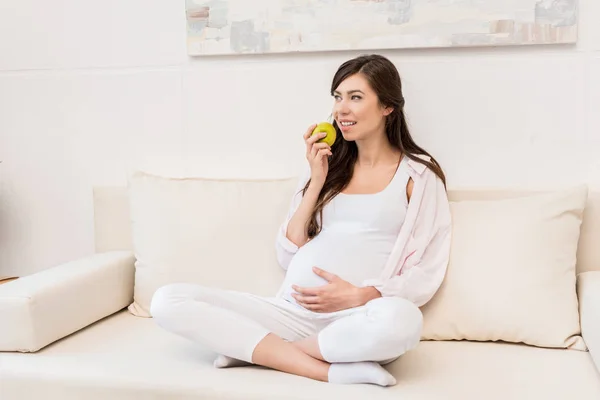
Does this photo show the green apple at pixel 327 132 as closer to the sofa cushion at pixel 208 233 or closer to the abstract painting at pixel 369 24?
the sofa cushion at pixel 208 233

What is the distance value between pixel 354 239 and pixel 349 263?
0.25ft

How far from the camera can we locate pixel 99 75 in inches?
109

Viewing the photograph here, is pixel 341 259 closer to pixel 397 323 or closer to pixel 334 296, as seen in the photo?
pixel 334 296

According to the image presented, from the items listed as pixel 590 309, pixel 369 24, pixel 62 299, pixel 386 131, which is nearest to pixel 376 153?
pixel 386 131

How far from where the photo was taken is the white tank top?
208 centimetres

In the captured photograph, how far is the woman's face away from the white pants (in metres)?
0.54

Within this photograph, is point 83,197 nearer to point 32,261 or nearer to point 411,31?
point 32,261

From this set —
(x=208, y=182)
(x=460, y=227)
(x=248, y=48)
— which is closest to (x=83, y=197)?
(x=208, y=182)

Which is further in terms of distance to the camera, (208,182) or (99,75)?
(99,75)

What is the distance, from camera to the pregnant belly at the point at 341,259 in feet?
6.80

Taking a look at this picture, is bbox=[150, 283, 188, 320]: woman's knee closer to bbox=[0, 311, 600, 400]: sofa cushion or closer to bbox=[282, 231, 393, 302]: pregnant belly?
bbox=[0, 311, 600, 400]: sofa cushion

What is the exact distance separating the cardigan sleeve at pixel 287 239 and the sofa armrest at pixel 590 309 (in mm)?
812

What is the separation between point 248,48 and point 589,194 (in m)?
1.20

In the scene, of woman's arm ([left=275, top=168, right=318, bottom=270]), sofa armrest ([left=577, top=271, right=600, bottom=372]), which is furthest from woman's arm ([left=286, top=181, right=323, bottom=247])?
sofa armrest ([left=577, top=271, right=600, bottom=372])
